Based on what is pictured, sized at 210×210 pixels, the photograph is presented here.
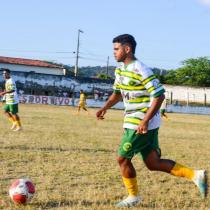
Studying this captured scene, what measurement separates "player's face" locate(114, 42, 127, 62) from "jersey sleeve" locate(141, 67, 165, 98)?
29cm

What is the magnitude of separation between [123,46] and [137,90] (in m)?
0.53

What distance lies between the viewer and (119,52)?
5992mm

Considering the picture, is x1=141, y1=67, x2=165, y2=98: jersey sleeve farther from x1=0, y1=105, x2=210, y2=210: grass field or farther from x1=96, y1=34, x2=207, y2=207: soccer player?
x1=0, y1=105, x2=210, y2=210: grass field

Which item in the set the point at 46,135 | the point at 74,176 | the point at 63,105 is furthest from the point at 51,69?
the point at 74,176

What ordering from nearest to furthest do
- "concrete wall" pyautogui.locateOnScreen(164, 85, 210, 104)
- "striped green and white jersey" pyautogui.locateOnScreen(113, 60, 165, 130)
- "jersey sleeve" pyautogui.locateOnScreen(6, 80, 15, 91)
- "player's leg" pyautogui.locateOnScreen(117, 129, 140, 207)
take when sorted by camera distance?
"striped green and white jersey" pyautogui.locateOnScreen(113, 60, 165, 130) → "player's leg" pyautogui.locateOnScreen(117, 129, 140, 207) → "jersey sleeve" pyautogui.locateOnScreen(6, 80, 15, 91) → "concrete wall" pyautogui.locateOnScreen(164, 85, 210, 104)

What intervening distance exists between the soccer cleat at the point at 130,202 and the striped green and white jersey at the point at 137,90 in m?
0.88

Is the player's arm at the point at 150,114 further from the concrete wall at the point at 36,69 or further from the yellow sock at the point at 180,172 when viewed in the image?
the concrete wall at the point at 36,69

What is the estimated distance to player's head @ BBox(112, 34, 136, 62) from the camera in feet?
19.5

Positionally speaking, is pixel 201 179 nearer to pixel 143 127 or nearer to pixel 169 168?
pixel 169 168

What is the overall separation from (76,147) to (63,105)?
3783 cm

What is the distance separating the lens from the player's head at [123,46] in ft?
19.5

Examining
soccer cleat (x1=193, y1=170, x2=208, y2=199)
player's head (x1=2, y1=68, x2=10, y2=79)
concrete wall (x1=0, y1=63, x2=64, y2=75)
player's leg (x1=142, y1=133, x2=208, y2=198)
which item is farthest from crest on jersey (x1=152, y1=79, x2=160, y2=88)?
concrete wall (x1=0, y1=63, x2=64, y2=75)

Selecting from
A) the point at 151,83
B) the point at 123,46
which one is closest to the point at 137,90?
the point at 151,83

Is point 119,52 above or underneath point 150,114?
above
